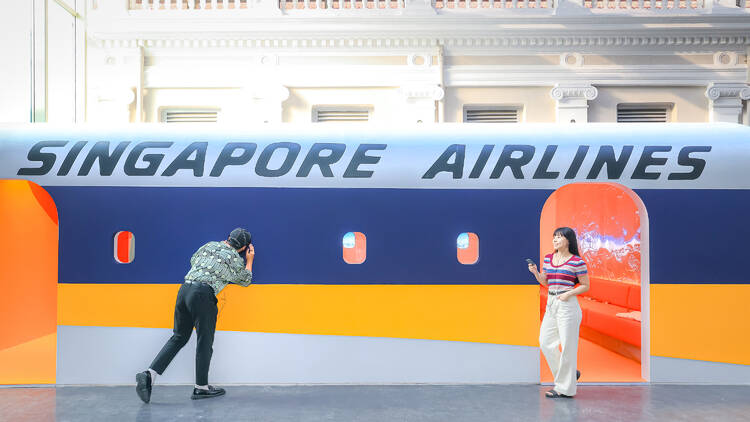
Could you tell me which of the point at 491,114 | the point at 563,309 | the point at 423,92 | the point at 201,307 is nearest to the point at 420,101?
the point at 423,92

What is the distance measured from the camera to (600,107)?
9.41 meters

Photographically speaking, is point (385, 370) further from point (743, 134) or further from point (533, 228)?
point (743, 134)

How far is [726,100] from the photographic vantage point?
30.5 ft

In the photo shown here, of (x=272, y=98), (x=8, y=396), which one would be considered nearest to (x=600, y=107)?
(x=272, y=98)

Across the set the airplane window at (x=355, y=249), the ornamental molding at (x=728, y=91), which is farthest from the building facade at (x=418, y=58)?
the airplane window at (x=355, y=249)

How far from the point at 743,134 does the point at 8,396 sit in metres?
7.54

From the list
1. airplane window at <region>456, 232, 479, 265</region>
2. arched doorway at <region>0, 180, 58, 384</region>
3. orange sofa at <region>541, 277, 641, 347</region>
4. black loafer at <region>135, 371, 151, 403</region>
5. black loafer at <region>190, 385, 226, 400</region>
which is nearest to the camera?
black loafer at <region>135, 371, 151, 403</region>

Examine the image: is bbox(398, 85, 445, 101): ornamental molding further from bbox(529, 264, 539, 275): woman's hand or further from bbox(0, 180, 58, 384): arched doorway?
bbox(0, 180, 58, 384): arched doorway

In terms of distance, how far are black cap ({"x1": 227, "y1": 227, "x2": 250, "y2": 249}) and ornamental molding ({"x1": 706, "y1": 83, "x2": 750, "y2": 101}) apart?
8583 millimetres

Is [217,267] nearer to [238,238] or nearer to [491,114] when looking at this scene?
[238,238]

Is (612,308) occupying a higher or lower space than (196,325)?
lower

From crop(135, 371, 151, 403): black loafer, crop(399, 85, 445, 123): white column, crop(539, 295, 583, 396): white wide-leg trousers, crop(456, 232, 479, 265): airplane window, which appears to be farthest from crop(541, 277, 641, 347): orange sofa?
crop(135, 371, 151, 403): black loafer

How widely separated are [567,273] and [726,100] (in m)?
6.85

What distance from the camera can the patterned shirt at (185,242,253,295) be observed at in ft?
15.5
